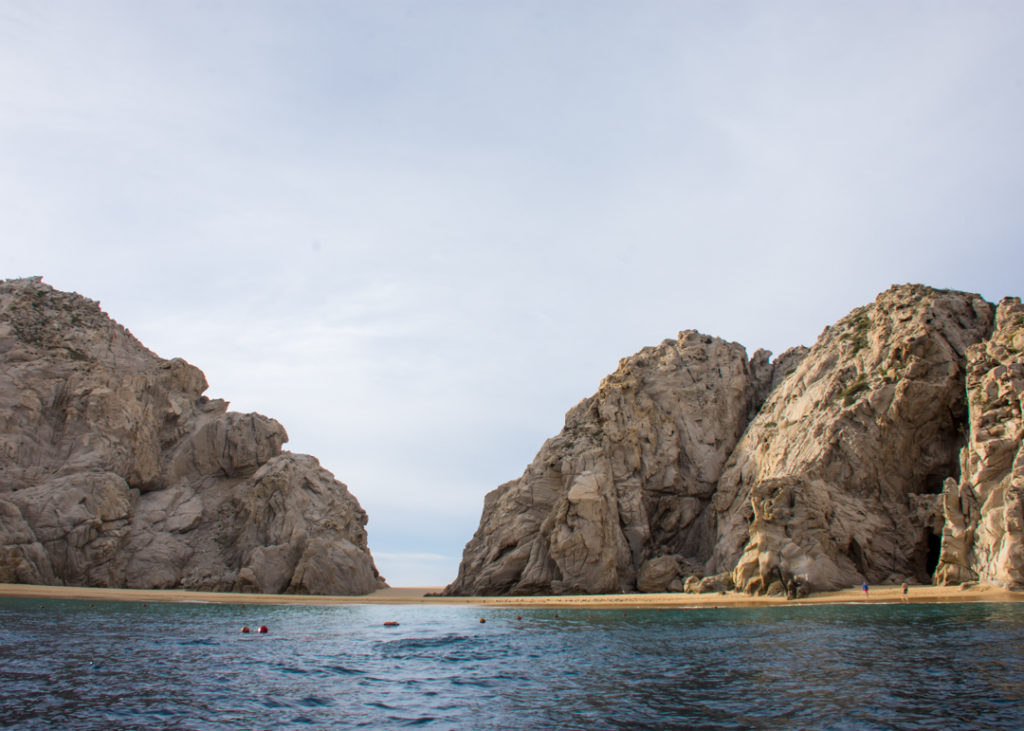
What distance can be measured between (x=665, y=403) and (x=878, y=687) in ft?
206

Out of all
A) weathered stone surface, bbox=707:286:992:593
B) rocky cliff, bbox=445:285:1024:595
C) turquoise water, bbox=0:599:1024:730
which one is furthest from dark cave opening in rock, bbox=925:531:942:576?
turquoise water, bbox=0:599:1024:730

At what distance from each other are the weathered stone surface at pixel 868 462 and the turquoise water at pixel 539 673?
448 inches

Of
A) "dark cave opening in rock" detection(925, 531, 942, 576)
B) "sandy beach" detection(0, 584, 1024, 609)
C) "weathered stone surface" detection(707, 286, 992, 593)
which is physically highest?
"weathered stone surface" detection(707, 286, 992, 593)

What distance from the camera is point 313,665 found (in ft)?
87.0

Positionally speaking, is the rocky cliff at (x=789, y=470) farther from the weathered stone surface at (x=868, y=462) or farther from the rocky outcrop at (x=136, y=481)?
the rocky outcrop at (x=136, y=481)

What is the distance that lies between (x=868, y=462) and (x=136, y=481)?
2865 inches

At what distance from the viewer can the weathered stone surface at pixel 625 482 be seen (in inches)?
2645

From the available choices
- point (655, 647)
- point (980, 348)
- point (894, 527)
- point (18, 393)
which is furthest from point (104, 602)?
point (980, 348)

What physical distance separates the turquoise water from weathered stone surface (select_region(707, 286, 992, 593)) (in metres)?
11.4

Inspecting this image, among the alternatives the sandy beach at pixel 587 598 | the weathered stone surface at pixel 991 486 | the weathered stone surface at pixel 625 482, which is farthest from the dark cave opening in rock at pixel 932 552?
the weathered stone surface at pixel 625 482

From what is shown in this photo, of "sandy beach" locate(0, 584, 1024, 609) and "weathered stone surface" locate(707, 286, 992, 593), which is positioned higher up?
"weathered stone surface" locate(707, 286, 992, 593)

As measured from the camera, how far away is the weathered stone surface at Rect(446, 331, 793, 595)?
67.2 m

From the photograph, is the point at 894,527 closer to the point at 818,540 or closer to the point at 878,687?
the point at 818,540

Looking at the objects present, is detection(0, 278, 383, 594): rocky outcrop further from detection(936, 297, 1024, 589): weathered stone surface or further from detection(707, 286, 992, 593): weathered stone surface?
detection(936, 297, 1024, 589): weathered stone surface
